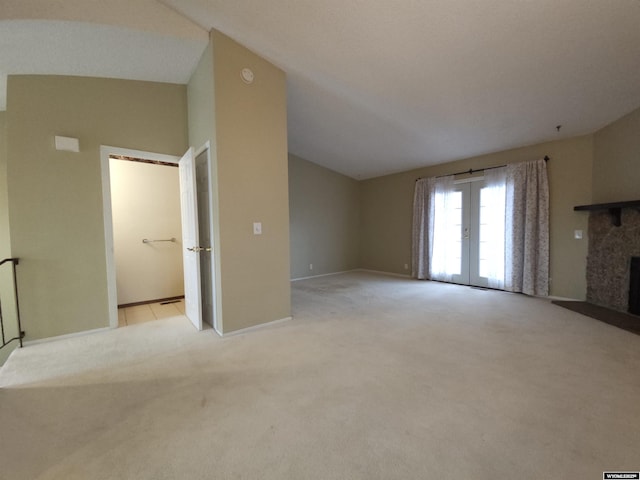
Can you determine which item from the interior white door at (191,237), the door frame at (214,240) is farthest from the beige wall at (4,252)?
the door frame at (214,240)

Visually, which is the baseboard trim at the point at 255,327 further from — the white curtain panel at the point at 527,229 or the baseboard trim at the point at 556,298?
the baseboard trim at the point at 556,298

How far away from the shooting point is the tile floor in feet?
11.9

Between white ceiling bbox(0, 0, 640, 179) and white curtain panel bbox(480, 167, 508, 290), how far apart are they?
1.11m

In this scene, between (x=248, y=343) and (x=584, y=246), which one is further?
(x=584, y=246)

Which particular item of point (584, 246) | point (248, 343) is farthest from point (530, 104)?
point (248, 343)

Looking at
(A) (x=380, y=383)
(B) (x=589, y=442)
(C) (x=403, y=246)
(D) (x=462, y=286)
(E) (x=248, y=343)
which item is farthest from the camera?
(C) (x=403, y=246)

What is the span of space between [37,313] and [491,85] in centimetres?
548

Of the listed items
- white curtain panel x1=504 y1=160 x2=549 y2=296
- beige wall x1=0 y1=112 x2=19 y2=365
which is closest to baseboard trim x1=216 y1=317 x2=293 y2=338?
beige wall x1=0 y1=112 x2=19 y2=365

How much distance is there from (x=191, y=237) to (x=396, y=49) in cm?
299

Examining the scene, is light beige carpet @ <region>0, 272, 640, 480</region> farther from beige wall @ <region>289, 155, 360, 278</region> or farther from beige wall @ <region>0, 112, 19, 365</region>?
→ beige wall @ <region>289, 155, 360, 278</region>

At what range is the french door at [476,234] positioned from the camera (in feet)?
16.0

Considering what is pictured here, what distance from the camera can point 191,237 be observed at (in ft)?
10.7

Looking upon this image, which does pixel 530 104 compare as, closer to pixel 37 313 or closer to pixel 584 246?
pixel 584 246

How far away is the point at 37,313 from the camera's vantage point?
287 cm
